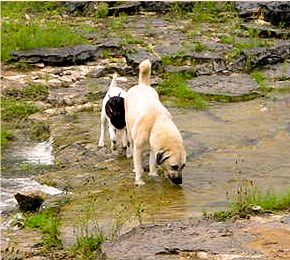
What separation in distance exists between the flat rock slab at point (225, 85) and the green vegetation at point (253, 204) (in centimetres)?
646

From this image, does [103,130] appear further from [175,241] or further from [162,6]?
[162,6]

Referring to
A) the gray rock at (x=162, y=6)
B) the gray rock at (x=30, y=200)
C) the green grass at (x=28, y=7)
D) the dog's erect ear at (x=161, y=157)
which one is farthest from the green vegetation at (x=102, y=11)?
the gray rock at (x=30, y=200)

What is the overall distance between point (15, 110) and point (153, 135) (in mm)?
5420

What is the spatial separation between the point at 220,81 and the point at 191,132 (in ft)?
12.9

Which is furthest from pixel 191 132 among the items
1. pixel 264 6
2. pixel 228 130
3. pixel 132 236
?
pixel 264 6

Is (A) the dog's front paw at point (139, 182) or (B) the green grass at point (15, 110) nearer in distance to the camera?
(A) the dog's front paw at point (139, 182)

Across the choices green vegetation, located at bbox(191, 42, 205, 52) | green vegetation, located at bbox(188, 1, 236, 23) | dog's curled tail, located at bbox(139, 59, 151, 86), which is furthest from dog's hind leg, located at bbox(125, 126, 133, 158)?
green vegetation, located at bbox(188, 1, 236, 23)

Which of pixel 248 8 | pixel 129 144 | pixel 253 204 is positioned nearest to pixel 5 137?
pixel 129 144

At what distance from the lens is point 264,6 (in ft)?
70.6

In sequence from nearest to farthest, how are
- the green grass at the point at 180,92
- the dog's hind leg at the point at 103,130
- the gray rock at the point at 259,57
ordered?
the dog's hind leg at the point at 103,130 < the green grass at the point at 180,92 < the gray rock at the point at 259,57

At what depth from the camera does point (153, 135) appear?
382 inches

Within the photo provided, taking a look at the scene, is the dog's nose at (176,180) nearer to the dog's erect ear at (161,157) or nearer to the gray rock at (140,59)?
the dog's erect ear at (161,157)

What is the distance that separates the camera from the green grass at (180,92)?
14492 millimetres

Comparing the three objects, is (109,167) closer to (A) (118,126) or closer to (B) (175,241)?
(A) (118,126)
